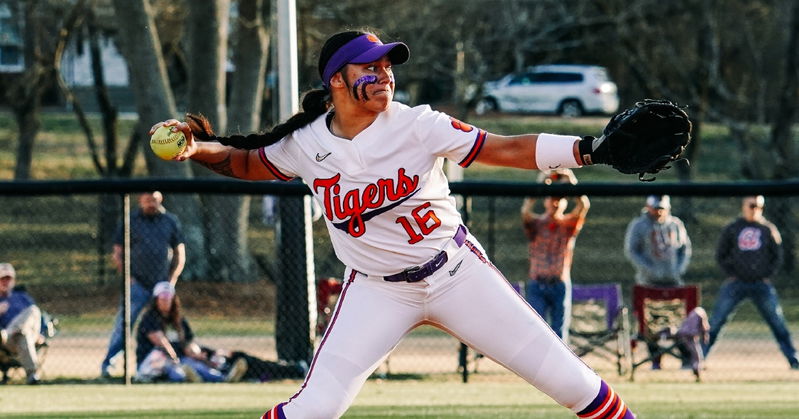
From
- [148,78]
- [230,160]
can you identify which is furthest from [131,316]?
[148,78]

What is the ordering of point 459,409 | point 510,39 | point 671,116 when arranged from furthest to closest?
point 510,39 → point 459,409 → point 671,116

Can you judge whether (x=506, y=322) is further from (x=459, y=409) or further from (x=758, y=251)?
(x=758, y=251)

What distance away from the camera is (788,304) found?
1608cm

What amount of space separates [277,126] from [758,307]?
23.4 feet

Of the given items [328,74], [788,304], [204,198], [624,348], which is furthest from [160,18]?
[328,74]

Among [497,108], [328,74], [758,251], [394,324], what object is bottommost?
[497,108]

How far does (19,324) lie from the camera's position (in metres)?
10.2

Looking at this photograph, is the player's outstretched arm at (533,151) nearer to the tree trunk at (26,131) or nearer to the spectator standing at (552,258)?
the spectator standing at (552,258)

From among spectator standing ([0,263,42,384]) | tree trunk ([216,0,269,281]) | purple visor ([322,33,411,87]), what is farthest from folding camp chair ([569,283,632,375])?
tree trunk ([216,0,269,281])

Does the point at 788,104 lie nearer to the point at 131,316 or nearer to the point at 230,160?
the point at 131,316

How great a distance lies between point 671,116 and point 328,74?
4.25 feet

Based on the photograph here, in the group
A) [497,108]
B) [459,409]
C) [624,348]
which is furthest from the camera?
[497,108]

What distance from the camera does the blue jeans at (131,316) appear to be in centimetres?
990

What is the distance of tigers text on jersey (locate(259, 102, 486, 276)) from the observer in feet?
15.5
